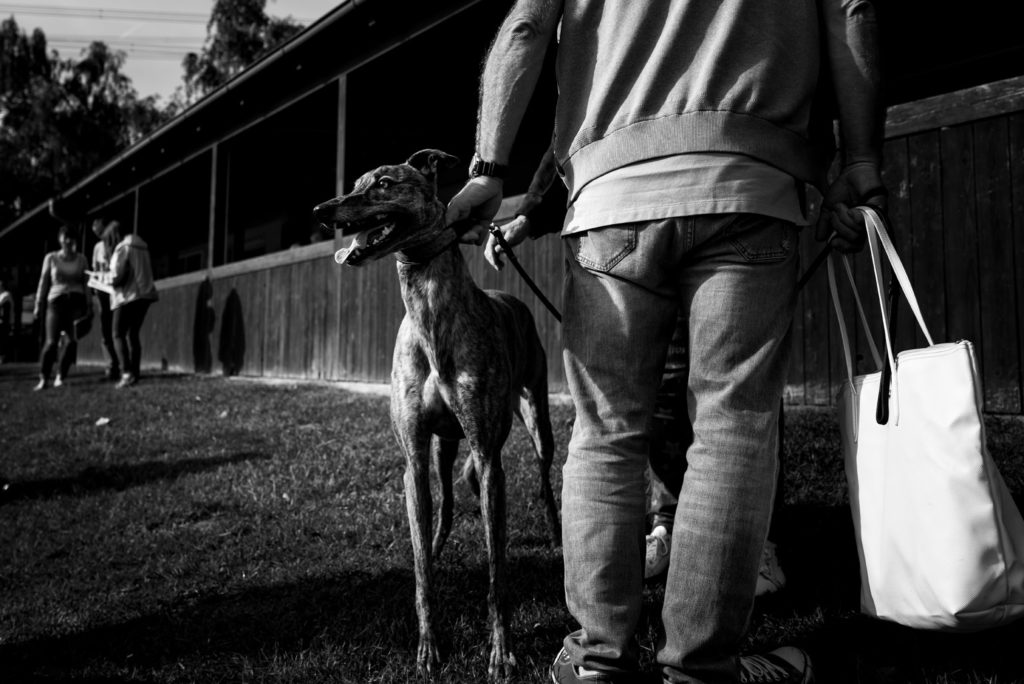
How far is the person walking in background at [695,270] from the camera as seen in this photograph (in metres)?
1.65

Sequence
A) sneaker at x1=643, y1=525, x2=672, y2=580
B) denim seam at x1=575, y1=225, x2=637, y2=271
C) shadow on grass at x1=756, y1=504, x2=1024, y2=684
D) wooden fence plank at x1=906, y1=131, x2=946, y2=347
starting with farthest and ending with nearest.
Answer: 1. wooden fence plank at x1=906, y1=131, x2=946, y2=347
2. sneaker at x1=643, y1=525, x2=672, y2=580
3. shadow on grass at x1=756, y1=504, x2=1024, y2=684
4. denim seam at x1=575, y1=225, x2=637, y2=271

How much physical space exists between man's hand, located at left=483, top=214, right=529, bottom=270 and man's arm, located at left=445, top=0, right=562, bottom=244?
0.80 ft

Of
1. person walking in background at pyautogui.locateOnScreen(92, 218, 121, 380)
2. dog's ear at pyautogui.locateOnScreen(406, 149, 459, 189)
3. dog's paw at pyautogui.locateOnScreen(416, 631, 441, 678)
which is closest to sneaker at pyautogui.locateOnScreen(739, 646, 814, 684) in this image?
dog's paw at pyautogui.locateOnScreen(416, 631, 441, 678)

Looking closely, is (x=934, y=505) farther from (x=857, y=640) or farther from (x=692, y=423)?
(x=857, y=640)

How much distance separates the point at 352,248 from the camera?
7.73ft

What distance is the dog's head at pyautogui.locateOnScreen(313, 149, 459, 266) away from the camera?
7.86 feet

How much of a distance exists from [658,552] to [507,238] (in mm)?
1603

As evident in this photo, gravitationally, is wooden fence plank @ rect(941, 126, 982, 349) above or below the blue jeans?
above

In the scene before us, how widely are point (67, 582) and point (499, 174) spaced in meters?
3.18

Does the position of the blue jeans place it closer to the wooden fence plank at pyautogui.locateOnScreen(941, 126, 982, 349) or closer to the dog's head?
the dog's head

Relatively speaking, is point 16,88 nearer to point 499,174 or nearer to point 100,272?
point 100,272

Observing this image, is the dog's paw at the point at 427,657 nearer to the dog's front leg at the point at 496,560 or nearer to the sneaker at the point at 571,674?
the dog's front leg at the point at 496,560

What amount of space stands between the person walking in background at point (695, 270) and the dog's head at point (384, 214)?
790 millimetres

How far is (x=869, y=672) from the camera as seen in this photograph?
7.03 ft
